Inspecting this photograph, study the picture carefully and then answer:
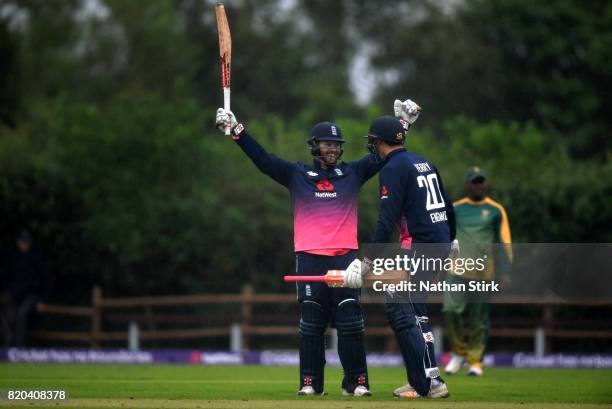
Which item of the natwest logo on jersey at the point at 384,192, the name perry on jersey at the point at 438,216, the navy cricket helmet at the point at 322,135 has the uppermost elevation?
the navy cricket helmet at the point at 322,135

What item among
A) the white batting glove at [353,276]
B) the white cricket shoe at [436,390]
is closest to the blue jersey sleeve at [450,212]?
the white batting glove at [353,276]

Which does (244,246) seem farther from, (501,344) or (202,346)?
(501,344)

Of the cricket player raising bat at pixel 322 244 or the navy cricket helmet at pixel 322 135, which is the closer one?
the cricket player raising bat at pixel 322 244

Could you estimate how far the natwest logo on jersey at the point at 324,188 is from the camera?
36.8ft

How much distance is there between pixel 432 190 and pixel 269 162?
1.52m

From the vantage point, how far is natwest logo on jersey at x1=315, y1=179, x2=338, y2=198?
11.2 metres

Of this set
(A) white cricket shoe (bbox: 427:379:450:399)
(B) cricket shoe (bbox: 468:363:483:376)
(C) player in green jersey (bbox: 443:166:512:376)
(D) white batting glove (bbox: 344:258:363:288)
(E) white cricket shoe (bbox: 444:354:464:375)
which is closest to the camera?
(D) white batting glove (bbox: 344:258:363:288)

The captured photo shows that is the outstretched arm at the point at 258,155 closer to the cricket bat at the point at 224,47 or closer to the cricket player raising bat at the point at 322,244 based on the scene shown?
the cricket player raising bat at the point at 322,244

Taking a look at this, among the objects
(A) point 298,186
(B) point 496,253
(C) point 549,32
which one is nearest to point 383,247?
(A) point 298,186

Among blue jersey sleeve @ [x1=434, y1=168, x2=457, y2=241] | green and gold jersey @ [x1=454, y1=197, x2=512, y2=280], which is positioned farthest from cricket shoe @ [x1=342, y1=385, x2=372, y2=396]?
green and gold jersey @ [x1=454, y1=197, x2=512, y2=280]

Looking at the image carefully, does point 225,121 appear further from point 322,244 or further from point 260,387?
point 260,387

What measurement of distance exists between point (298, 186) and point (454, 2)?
111ft

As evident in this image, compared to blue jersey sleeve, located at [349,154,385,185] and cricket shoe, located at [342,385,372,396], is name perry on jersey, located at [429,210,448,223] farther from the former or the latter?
cricket shoe, located at [342,385,372,396]

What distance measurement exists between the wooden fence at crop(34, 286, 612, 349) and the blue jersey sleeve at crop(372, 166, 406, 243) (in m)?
10.7
